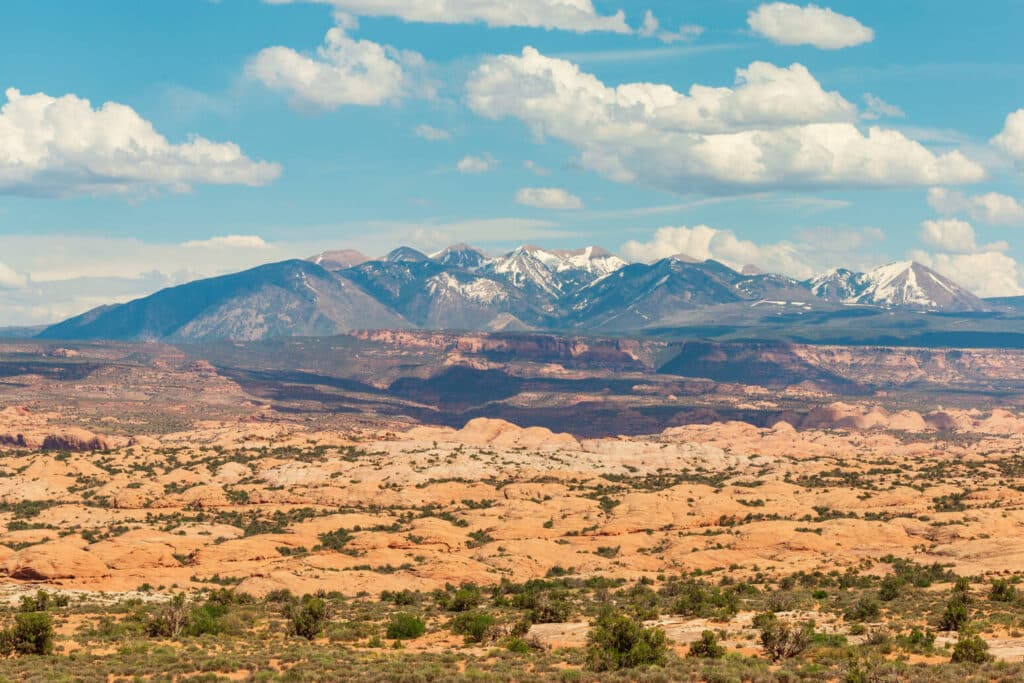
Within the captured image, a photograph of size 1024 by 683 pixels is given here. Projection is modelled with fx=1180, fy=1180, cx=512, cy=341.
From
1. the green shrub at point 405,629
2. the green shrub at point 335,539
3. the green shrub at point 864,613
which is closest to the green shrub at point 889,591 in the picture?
the green shrub at point 864,613

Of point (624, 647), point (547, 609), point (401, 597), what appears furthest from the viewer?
point (401, 597)

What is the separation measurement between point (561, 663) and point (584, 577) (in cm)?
3494

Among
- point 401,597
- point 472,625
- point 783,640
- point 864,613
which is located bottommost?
point 401,597

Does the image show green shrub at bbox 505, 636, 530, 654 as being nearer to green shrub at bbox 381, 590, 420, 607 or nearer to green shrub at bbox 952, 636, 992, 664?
green shrub at bbox 952, 636, 992, 664

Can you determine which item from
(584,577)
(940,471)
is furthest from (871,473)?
(584,577)

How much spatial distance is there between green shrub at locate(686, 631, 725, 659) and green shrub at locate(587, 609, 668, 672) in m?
1.27

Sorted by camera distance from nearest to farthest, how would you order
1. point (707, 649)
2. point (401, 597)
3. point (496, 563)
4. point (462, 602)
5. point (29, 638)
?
point (707, 649)
point (29, 638)
point (462, 602)
point (401, 597)
point (496, 563)

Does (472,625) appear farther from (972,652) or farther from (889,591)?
(889,591)

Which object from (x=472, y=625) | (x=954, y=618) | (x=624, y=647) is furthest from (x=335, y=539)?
(x=954, y=618)

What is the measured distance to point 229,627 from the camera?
6181 centimetres

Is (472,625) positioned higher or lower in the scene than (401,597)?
higher

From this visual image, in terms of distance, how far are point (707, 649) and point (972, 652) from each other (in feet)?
35.6

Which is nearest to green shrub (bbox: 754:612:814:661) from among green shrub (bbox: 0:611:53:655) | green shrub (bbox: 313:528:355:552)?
green shrub (bbox: 0:611:53:655)

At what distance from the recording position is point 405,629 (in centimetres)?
Answer: 5997
